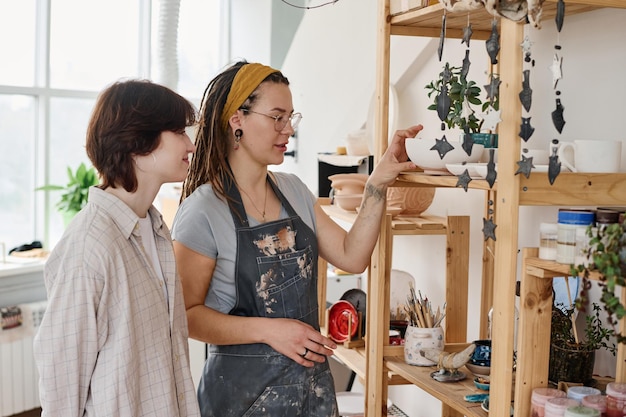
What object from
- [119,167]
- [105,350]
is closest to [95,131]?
[119,167]

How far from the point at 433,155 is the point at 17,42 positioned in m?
4.03

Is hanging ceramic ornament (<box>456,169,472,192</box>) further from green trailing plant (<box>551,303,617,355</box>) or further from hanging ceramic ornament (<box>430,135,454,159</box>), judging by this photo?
green trailing plant (<box>551,303,617,355</box>)

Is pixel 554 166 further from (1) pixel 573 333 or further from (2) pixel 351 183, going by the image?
(2) pixel 351 183

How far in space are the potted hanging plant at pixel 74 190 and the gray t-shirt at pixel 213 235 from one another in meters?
3.20

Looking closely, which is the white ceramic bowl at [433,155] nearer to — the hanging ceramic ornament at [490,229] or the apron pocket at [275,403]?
the hanging ceramic ornament at [490,229]

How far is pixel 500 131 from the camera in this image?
1.52 metres

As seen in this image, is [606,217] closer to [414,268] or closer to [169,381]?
[169,381]

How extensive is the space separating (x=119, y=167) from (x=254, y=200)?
475 mm

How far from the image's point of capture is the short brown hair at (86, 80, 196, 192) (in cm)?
159

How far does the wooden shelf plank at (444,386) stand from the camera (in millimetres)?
1691

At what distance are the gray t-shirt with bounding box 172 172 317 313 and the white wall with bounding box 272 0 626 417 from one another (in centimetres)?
82

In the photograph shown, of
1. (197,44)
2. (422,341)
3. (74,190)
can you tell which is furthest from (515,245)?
(197,44)

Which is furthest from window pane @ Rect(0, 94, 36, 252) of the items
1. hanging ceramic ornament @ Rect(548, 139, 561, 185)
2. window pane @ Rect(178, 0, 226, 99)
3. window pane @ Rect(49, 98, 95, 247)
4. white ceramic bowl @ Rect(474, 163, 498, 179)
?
hanging ceramic ornament @ Rect(548, 139, 561, 185)

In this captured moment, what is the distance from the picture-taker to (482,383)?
183cm
